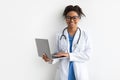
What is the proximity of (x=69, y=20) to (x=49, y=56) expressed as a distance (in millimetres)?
338

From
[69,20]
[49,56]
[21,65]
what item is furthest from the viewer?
[21,65]

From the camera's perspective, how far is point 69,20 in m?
1.74

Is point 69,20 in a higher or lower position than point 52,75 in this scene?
higher

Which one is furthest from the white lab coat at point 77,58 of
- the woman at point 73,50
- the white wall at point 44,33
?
the white wall at point 44,33

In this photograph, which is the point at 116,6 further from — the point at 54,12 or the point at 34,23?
the point at 34,23

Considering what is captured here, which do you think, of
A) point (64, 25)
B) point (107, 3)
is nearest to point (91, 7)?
point (107, 3)

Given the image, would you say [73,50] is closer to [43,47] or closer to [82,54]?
[82,54]

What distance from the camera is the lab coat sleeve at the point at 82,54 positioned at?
1685 millimetres

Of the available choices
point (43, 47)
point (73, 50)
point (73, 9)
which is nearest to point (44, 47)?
point (43, 47)

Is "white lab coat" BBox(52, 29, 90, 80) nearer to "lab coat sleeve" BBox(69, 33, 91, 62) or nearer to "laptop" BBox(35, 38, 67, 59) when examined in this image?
"lab coat sleeve" BBox(69, 33, 91, 62)

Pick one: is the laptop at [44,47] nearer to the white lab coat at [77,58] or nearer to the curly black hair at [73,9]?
the white lab coat at [77,58]

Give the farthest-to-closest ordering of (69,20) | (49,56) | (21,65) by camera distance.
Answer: (21,65) → (69,20) → (49,56)

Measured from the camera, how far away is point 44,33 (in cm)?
183

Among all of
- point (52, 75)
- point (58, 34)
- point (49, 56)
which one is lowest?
point (52, 75)
